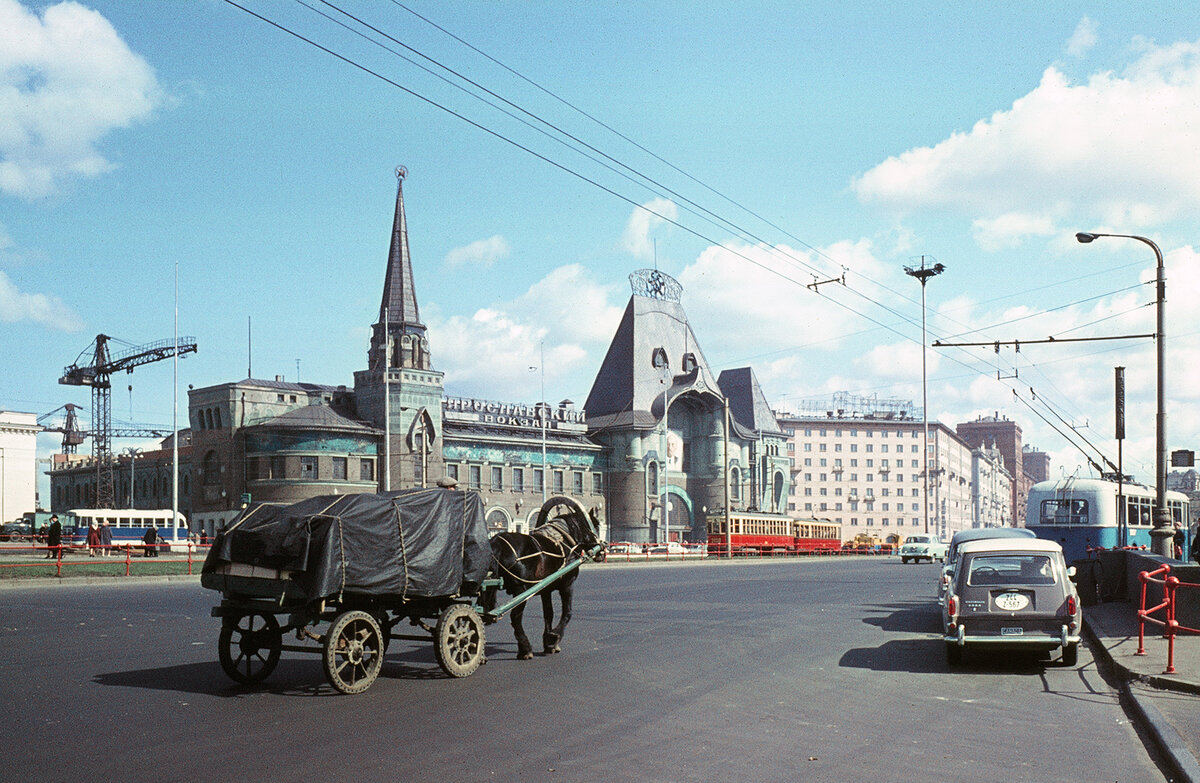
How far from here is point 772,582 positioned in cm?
3488

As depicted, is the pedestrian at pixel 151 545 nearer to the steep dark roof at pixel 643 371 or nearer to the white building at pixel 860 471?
the steep dark roof at pixel 643 371

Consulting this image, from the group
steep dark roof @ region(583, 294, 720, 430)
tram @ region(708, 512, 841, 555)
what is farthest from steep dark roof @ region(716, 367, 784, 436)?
tram @ region(708, 512, 841, 555)

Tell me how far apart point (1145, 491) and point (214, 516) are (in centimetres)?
5988

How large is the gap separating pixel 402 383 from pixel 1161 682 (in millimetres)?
73214

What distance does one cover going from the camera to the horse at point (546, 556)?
46.9 ft

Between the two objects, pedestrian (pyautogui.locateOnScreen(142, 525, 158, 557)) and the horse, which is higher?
the horse

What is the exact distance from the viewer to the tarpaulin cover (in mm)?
11000

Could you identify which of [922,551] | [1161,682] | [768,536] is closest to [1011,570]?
[1161,682]

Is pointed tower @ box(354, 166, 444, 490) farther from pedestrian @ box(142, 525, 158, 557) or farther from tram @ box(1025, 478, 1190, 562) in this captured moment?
tram @ box(1025, 478, 1190, 562)

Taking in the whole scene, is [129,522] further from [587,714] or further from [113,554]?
[587,714]

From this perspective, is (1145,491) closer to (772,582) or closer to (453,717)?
(772,582)

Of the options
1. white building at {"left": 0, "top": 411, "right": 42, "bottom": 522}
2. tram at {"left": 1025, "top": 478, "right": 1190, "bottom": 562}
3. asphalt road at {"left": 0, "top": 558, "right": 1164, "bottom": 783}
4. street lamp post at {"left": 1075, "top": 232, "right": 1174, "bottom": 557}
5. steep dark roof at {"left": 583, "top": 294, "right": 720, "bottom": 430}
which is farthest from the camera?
white building at {"left": 0, "top": 411, "right": 42, "bottom": 522}

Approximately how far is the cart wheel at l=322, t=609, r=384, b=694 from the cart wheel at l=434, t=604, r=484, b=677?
0.79m

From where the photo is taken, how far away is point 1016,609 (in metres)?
13.6
